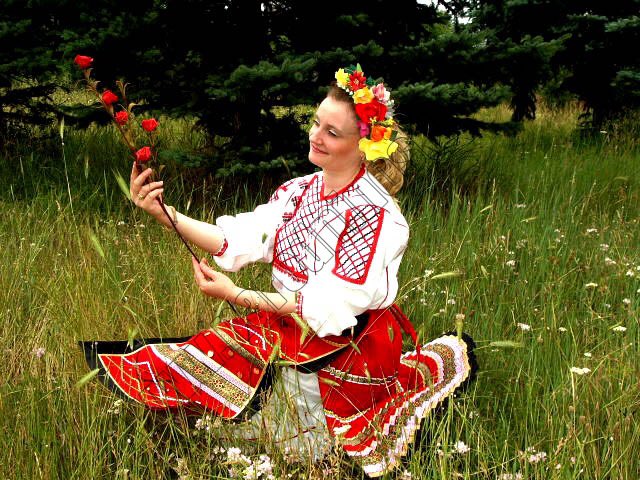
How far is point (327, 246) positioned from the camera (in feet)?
7.30

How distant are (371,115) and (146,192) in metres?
0.69

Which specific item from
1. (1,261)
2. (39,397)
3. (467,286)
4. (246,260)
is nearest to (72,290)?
(1,261)

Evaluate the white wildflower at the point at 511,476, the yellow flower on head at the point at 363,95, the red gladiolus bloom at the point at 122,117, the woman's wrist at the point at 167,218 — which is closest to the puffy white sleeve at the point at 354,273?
the yellow flower on head at the point at 363,95

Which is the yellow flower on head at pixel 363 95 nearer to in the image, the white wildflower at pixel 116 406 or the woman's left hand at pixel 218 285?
the woman's left hand at pixel 218 285

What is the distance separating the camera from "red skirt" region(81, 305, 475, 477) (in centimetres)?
221

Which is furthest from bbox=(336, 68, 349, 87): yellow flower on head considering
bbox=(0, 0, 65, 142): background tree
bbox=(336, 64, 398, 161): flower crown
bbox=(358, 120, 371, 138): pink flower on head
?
bbox=(0, 0, 65, 142): background tree

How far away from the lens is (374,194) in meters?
2.27

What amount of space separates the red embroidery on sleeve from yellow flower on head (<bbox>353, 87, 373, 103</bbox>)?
1.03 feet

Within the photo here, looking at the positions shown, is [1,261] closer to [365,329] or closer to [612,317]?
[365,329]

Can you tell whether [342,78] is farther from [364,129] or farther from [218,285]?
[218,285]

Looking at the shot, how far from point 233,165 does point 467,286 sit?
1.70 meters

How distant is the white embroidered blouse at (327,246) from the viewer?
211 cm

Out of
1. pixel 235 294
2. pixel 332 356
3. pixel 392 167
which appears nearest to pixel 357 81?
pixel 392 167

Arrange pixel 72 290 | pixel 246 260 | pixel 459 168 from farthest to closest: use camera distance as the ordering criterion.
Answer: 1. pixel 459 168
2. pixel 72 290
3. pixel 246 260
